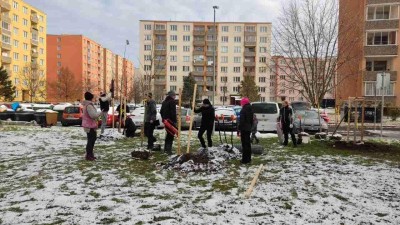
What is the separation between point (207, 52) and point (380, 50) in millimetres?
51418

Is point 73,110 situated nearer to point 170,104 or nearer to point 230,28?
point 170,104

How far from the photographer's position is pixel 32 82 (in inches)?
2463

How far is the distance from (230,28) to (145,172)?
282 feet

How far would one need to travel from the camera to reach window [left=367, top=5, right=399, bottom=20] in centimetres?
4160

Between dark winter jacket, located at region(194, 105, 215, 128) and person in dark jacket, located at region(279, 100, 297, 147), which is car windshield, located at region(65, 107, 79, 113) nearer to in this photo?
dark winter jacket, located at region(194, 105, 215, 128)

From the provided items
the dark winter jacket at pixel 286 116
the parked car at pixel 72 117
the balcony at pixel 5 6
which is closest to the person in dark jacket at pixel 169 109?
the dark winter jacket at pixel 286 116

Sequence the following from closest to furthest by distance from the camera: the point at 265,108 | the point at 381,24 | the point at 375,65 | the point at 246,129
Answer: the point at 246,129 → the point at 265,108 → the point at 381,24 → the point at 375,65

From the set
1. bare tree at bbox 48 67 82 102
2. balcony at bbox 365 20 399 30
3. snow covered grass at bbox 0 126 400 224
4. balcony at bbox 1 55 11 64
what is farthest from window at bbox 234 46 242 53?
snow covered grass at bbox 0 126 400 224

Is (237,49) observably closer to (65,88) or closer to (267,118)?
(65,88)

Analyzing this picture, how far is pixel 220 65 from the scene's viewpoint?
89812 millimetres

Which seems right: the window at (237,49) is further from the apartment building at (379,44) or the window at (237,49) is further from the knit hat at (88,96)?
the knit hat at (88,96)

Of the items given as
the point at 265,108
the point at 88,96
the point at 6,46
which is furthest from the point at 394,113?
the point at 6,46

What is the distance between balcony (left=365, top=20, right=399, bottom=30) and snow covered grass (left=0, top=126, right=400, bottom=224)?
3699 centimetres

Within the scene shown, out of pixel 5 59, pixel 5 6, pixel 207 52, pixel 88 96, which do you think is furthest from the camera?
pixel 207 52
